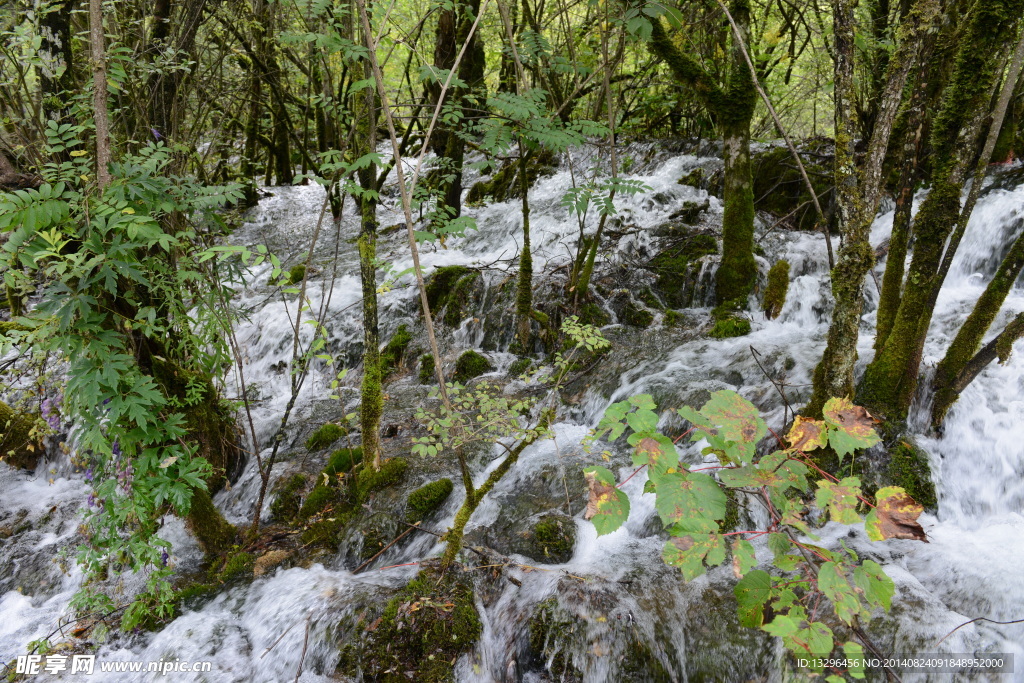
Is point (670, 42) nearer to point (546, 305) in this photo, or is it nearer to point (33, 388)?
point (546, 305)

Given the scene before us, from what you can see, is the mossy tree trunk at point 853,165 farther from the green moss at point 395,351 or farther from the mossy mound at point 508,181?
the mossy mound at point 508,181

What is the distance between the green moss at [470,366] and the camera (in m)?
5.73

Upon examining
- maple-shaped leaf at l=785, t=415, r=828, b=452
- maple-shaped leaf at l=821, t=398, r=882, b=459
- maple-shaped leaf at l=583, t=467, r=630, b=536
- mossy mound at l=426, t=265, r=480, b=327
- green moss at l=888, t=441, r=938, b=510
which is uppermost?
maple-shaped leaf at l=821, t=398, r=882, b=459

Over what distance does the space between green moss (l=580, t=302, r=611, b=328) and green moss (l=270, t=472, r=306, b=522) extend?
333cm

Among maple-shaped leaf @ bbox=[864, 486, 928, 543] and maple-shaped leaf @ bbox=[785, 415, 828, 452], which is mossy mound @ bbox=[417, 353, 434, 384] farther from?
maple-shaped leaf @ bbox=[864, 486, 928, 543]

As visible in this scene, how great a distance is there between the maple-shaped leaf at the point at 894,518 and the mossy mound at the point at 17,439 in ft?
19.2

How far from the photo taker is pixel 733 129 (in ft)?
17.3

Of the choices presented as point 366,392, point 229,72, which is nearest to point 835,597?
point 366,392

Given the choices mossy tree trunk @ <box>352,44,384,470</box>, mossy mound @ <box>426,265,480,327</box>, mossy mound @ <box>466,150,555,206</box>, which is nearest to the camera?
mossy tree trunk @ <box>352,44,384,470</box>

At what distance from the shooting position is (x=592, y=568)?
3.15 m

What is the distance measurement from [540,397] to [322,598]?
2652mm

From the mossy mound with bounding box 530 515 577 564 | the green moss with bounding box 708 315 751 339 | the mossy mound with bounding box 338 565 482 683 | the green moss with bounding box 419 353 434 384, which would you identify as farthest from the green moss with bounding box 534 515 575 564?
the green moss with bounding box 708 315 751 339

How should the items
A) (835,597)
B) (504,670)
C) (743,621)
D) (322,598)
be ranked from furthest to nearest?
(322,598) < (504,670) < (743,621) < (835,597)

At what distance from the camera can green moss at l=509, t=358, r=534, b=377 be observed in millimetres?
5645
